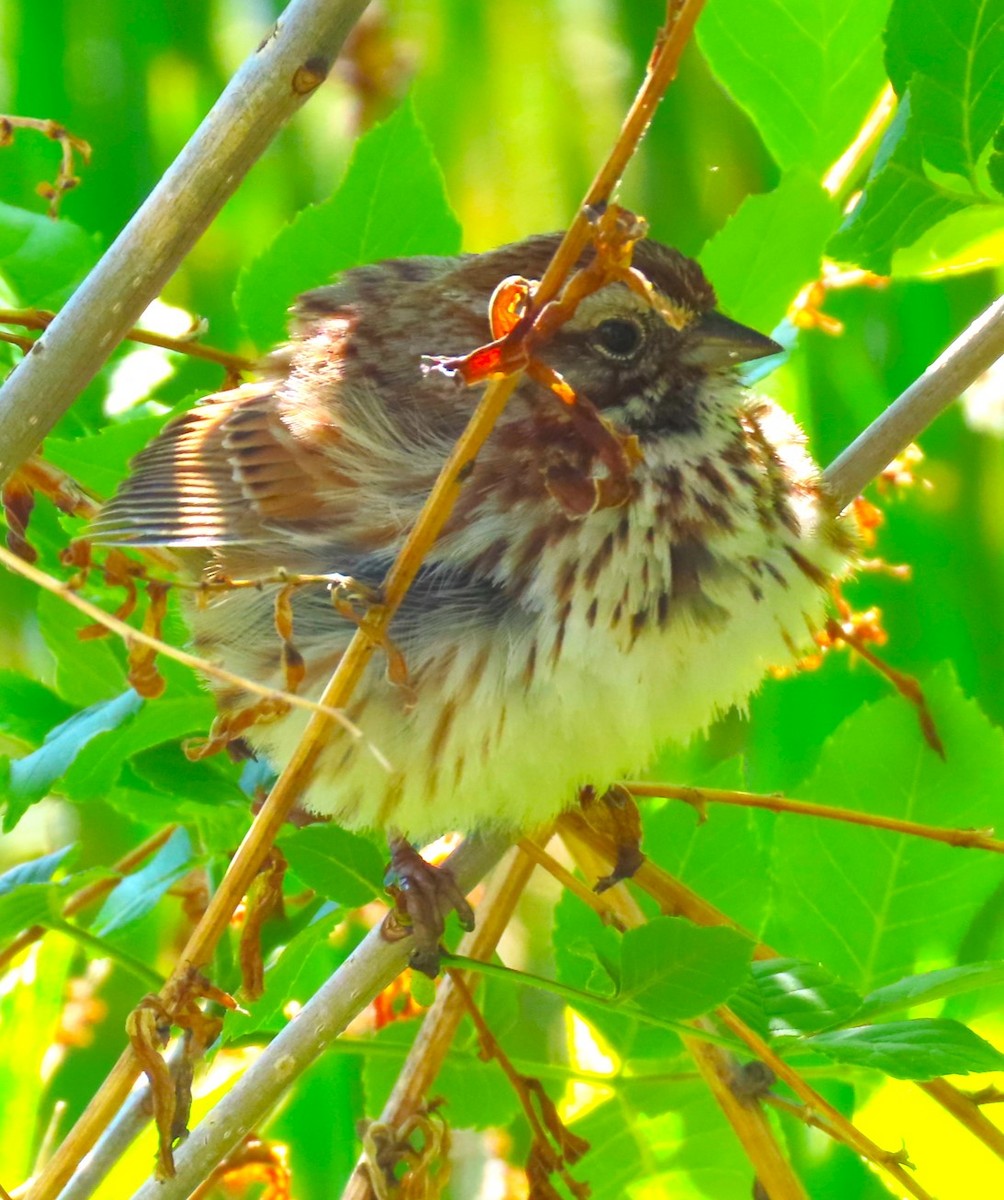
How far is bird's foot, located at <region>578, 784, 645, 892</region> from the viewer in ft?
3.96

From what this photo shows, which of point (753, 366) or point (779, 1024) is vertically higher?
point (753, 366)

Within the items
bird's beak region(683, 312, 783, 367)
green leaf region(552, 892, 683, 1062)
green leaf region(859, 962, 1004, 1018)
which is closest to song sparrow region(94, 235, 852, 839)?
bird's beak region(683, 312, 783, 367)

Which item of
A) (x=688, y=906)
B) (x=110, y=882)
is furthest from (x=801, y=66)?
(x=110, y=882)

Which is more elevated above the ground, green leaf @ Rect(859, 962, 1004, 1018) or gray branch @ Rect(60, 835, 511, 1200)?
green leaf @ Rect(859, 962, 1004, 1018)

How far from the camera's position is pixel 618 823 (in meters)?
1.26

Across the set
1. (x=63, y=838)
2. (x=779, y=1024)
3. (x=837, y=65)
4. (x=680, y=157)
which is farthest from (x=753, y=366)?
(x=63, y=838)

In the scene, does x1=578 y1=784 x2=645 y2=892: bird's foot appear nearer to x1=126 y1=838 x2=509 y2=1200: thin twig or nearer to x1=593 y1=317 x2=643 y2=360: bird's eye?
x1=126 y1=838 x2=509 y2=1200: thin twig

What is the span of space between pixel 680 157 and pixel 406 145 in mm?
987

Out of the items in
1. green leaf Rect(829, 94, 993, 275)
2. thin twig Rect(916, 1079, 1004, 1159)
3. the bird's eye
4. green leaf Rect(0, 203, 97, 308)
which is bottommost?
green leaf Rect(0, 203, 97, 308)

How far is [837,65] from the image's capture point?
51.9 inches

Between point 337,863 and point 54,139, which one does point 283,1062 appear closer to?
point 337,863

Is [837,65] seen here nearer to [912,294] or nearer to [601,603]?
[601,603]

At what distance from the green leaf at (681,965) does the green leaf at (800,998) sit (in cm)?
10

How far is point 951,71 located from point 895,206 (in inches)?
4.2
